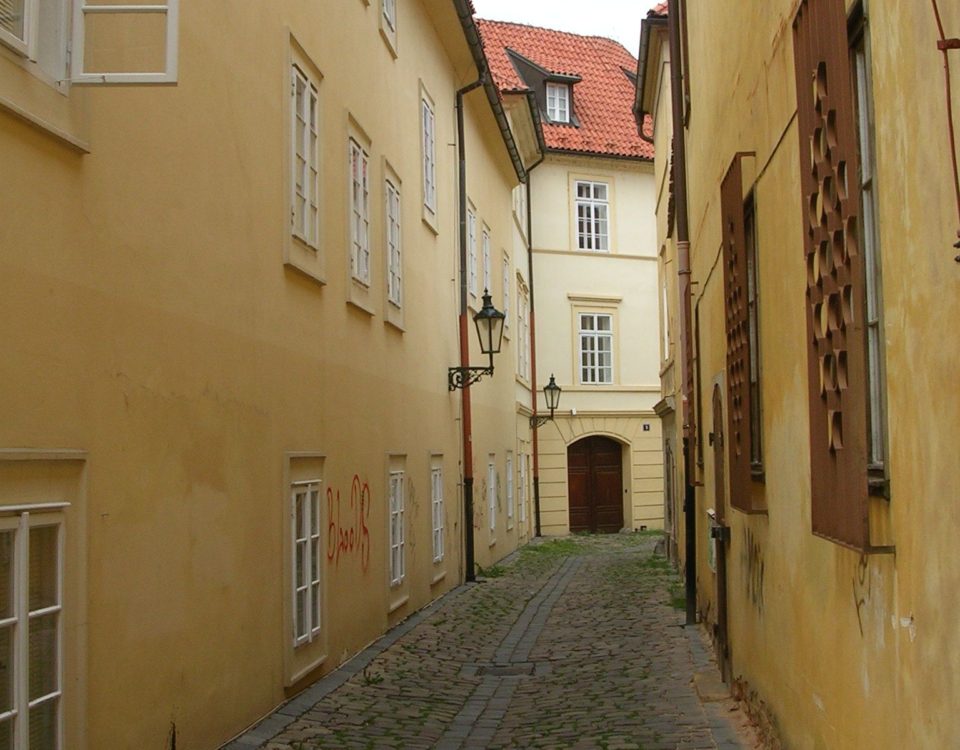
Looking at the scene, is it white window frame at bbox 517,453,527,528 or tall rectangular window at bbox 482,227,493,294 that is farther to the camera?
white window frame at bbox 517,453,527,528

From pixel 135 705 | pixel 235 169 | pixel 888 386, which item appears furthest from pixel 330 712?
pixel 888 386

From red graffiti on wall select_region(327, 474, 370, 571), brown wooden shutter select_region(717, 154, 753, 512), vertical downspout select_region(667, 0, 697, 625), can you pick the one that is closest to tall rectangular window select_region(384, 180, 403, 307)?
red graffiti on wall select_region(327, 474, 370, 571)

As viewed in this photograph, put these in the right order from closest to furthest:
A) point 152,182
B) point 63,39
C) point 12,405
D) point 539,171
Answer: point 12,405 → point 63,39 → point 152,182 → point 539,171

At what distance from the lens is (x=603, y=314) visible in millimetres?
34625

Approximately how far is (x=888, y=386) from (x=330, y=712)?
20.3ft

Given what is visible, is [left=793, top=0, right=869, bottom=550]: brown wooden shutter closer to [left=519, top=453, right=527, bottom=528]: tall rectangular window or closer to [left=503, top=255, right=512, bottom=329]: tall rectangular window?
[left=503, top=255, right=512, bottom=329]: tall rectangular window

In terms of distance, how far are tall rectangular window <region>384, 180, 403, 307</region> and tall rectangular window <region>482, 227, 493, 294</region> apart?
8.30 metres

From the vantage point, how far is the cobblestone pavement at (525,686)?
8.63 meters

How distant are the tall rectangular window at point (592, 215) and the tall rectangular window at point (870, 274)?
29.7 metres

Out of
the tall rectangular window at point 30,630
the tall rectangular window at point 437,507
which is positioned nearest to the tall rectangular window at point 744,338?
the tall rectangular window at point 30,630

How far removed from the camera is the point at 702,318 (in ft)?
42.7

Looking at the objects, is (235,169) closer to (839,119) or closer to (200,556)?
(200,556)

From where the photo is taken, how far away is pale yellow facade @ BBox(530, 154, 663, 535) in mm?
33688

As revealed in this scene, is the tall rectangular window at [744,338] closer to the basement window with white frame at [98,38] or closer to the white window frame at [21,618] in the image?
the basement window with white frame at [98,38]
